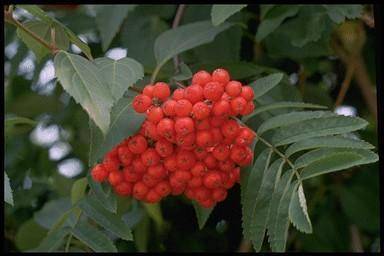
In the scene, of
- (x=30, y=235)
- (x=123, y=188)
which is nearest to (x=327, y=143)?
(x=123, y=188)

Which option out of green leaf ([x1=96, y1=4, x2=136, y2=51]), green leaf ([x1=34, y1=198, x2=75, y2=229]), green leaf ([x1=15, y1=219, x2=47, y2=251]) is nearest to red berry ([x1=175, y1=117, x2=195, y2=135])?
green leaf ([x1=96, y1=4, x2=136, y2=51])

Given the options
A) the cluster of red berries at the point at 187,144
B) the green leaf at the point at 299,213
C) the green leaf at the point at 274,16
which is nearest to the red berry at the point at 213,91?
the cluster of red berries at the point at 187,144

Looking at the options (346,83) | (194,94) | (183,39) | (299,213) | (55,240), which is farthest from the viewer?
(346,83)

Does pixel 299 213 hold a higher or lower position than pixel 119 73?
lower

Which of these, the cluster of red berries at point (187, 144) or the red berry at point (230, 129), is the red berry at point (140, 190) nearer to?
the cluster of red berries at point (187, 144)

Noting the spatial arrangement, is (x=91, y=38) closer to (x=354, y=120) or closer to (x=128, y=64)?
(x=128, y=64)

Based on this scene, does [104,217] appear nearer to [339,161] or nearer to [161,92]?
[161,92]

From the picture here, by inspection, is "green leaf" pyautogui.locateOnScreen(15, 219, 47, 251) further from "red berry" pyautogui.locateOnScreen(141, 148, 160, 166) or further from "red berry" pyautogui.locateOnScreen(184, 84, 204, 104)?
"red berry" pyautogui.locateOnScreen(184, 84, 204, 104)
